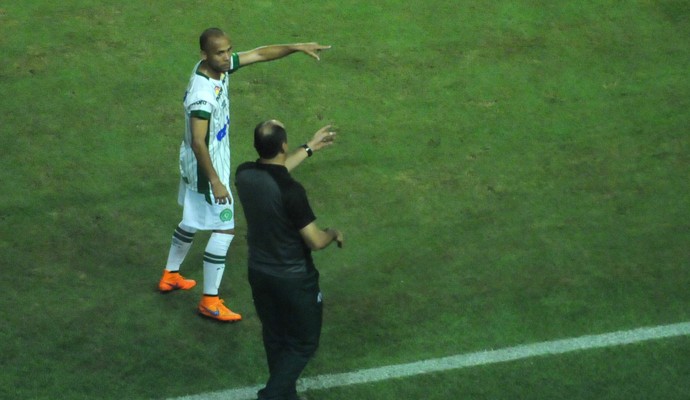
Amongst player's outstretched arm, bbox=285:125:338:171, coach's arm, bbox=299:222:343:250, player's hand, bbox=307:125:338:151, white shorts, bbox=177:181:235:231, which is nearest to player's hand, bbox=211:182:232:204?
white shorts, bbox=177:181:235:231

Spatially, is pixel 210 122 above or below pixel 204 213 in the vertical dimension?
above

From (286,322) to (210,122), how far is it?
1801 millimetres

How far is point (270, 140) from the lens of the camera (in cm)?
697

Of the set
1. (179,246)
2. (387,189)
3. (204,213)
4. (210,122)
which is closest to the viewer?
(210,122)

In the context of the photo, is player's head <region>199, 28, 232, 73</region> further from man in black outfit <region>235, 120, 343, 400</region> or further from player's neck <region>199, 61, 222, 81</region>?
man in black outfit <region>235, 120, 343, 400</region>

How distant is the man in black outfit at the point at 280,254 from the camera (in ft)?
22.7

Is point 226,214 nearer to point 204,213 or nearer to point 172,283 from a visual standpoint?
point 204,213

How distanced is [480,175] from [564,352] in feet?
8.74

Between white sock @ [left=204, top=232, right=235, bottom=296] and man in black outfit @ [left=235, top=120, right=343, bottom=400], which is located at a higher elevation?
man in black outfit @ [left=235, top=120, right=343, bottom=400]

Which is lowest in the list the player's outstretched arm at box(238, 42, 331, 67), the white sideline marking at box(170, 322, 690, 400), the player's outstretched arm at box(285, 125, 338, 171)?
the white sideline marking at box(170, 322, 690, 400)

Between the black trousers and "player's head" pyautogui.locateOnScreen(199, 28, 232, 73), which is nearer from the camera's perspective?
the black trousers

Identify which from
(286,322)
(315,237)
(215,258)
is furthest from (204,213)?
(315,237)

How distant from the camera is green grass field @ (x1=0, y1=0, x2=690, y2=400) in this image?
8.16m

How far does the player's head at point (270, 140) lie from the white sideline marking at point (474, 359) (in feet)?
5.79
